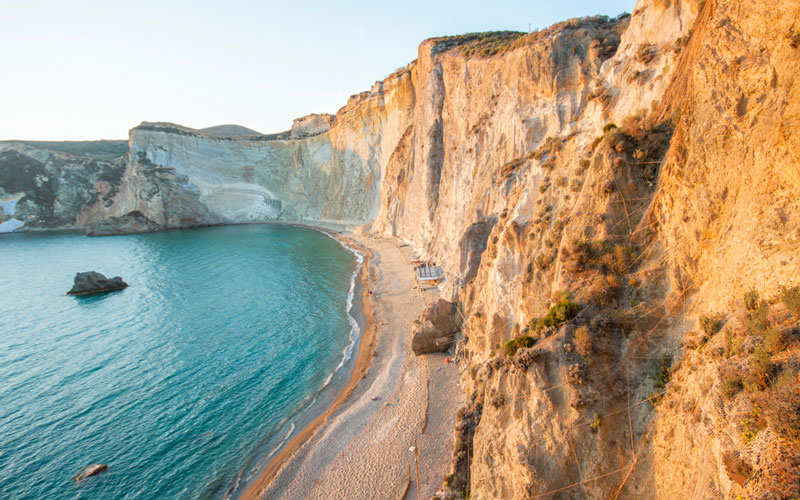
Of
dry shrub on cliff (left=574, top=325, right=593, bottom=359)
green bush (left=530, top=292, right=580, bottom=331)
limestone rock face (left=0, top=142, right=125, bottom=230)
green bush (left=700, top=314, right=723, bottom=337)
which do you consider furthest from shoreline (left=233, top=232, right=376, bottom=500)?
limestone rock face (left=0, top=142, right=125, bottom=230)

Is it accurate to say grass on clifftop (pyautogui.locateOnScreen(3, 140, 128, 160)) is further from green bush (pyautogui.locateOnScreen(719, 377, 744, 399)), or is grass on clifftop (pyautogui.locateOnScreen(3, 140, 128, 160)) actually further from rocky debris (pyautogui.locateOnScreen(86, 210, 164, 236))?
green bush (pyautogui.locateOnScreen(719, 377, 744, 399))

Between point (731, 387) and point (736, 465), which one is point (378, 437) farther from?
point (731, 387)

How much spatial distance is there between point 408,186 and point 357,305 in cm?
2918

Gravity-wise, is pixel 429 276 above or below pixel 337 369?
above

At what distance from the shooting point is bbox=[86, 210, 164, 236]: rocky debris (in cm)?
9397

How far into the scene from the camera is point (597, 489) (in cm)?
957

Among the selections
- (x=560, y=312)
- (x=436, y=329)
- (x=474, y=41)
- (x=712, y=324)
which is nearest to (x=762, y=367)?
(x=712, y=324)

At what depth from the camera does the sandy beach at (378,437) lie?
16.3m

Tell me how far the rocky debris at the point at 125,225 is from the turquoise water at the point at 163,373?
43.1 m

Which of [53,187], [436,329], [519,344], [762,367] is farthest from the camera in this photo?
[53,187]

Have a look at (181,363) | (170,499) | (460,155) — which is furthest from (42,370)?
(460,155)

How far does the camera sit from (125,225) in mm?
95750

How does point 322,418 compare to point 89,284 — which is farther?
point 89,284

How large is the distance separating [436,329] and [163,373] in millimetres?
19979
